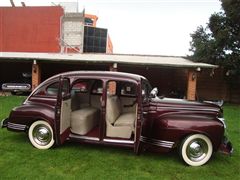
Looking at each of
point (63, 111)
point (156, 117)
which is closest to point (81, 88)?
point (63, 111)

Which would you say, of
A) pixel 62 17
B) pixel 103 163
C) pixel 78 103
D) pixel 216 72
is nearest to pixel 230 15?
pixel 216 72

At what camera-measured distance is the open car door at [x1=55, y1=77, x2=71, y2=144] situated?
217 inches

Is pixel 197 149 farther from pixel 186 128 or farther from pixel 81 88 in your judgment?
pixel 81 88

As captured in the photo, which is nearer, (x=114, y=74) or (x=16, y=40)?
(x=114, y=74)

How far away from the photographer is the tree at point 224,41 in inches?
659

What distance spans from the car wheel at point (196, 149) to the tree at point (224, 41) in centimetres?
1256

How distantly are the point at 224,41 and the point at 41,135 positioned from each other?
45.6 ft

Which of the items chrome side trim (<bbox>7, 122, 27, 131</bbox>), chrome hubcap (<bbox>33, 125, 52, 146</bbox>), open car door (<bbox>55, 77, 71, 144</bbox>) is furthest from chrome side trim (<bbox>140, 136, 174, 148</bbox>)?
chrome side trim (<bbox>7, 122, 27, 131</bbox>)

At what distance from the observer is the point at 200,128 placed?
204 inches

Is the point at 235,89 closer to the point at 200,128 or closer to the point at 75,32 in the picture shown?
the point at 200,128

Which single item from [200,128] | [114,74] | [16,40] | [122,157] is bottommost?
[122,157]

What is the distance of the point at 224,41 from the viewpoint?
16812 mm

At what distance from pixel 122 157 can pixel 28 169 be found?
1.76 meters

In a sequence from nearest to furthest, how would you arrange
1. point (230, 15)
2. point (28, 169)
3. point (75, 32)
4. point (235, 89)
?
1. point (28, 169)
2. point (230, 15)
3. point (235, 89)
4. point (75, 32)
